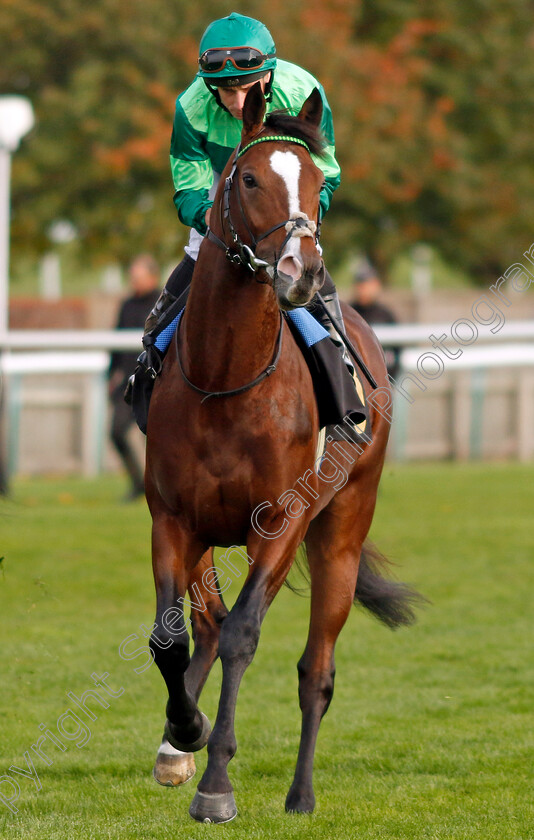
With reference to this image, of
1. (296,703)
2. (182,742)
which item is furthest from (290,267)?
(296,703)

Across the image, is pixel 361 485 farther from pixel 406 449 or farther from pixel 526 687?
pixel 406 449

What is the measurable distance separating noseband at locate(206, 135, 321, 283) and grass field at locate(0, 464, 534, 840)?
72.3 inches

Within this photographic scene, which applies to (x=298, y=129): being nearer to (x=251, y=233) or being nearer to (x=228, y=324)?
(x=251, y=233)

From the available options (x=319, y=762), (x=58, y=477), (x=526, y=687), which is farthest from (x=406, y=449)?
(x=319, y=762)

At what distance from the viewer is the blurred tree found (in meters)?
20.8

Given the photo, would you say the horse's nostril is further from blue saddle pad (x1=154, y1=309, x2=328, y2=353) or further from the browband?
blue saddle pad (x1=154, y1=309, x2=328, y2=353)

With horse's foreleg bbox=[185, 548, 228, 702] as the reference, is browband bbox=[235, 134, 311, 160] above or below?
above

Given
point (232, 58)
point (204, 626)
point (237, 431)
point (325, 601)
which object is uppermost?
point (232, 58)

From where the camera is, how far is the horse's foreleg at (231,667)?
4.43 metres

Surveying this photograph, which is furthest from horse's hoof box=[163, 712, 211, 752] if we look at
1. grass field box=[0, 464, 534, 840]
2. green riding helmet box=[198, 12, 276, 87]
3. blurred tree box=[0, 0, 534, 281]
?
blurred tree box=[0, 0, 534, 281]

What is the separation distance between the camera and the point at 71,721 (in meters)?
5.95

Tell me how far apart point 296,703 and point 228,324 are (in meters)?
2.55

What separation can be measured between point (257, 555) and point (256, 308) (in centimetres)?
87

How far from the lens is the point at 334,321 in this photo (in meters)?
5.43
